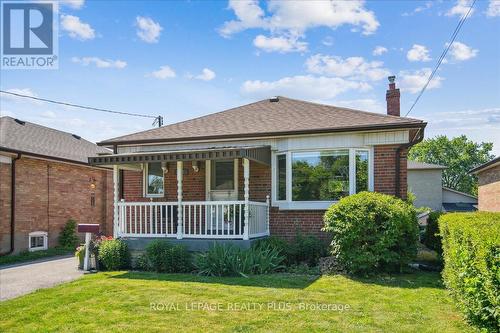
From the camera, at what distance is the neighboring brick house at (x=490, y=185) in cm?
1884

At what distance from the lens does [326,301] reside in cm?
610

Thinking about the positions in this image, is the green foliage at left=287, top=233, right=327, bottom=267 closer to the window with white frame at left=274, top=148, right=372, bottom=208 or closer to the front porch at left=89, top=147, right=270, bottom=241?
the front porch at left=89, top=147, right=270, bottom=241

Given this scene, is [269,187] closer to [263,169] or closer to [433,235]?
[263,169]

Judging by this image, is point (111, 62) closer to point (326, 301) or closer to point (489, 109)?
point (326, 301)

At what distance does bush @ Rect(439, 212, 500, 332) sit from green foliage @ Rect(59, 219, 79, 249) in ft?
46.7

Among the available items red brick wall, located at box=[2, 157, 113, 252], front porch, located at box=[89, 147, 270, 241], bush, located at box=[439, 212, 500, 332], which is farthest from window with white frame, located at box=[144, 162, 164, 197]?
bush, located at box=[439, 212, 500, 332]

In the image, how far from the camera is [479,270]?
4.09 metres

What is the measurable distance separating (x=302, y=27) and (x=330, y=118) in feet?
12.7

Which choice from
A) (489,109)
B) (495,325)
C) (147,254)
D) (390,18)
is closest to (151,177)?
(147,254)

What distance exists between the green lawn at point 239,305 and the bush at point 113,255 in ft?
4.66

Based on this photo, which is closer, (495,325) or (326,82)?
(495,325)

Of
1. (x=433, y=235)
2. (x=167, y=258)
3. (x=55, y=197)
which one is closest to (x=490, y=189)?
(x=433, y=235)

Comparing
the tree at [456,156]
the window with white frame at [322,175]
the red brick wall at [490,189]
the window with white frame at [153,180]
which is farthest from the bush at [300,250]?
the tree at [456,156]

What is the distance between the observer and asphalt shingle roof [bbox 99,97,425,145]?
33.0 ft
